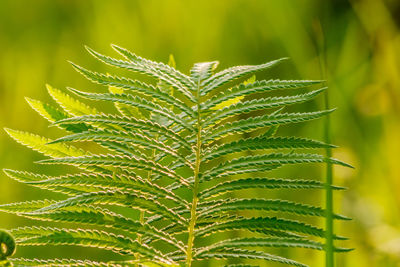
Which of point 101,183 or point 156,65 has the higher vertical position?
point 156,65

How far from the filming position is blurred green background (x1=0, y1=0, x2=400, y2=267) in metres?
2.67

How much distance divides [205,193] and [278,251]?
3.98 ft

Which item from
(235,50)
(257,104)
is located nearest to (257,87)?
(257,104)

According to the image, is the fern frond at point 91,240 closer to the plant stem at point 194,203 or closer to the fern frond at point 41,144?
the plant stem at point 194,203

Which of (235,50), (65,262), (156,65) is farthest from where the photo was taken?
(235,50)

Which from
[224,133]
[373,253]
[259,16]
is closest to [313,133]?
[373,253]

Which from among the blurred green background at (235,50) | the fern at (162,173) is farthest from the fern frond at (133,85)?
the blurred green background at (235,50)

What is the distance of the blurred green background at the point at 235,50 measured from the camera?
2668mm

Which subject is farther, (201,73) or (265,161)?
(201,73)

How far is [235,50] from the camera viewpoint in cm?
327

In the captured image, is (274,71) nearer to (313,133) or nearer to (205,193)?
(313,133)

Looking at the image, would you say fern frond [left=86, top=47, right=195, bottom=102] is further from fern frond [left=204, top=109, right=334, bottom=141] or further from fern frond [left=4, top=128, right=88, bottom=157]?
fern frond [left=4, top=128, right=88, bottom=157]

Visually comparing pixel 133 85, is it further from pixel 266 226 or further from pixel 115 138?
pixel 266 226

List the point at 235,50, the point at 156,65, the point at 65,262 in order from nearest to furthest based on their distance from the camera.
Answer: the point at 65,262 < the point at 156,65 < the point at 235,50
